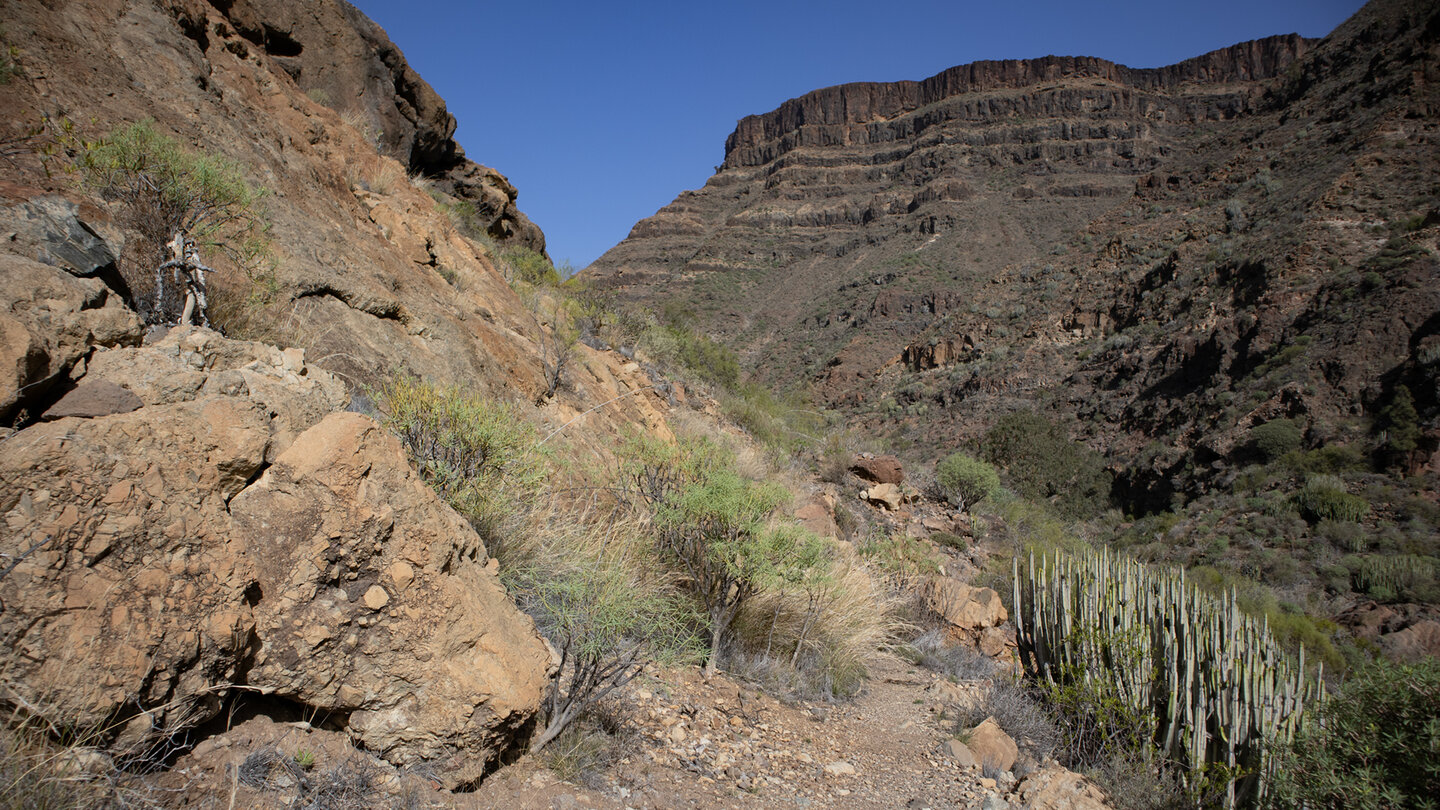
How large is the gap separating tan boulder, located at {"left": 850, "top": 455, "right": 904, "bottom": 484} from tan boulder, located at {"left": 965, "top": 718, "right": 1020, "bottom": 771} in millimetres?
6812

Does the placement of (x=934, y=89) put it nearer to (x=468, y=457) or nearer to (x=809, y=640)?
(x=809, y=640)

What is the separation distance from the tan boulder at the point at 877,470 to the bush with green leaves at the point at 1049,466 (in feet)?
28.9

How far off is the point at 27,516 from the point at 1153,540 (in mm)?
18353

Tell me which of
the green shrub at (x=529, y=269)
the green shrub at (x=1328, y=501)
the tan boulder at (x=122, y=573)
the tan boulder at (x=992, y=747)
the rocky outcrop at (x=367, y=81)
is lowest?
the green shrub at (x=1328, y=501)

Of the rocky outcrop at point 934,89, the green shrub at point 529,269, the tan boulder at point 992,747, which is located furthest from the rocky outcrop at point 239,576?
the rocky outcrop at point 934,89

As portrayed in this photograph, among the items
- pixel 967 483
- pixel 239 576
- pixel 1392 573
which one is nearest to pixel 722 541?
pixel 239 576

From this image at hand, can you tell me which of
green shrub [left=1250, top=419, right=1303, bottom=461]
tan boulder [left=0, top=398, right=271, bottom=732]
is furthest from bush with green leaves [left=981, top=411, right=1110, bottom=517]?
tan boulder [left=0, top=398, right=271, bottom=732]

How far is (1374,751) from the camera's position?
10.6ft

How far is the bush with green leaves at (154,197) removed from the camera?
314cm

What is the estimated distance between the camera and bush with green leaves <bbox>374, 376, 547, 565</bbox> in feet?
10.6

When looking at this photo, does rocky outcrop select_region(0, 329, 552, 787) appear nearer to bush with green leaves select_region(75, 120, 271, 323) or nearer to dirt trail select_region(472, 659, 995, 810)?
dirt trail select_region(472, 659, 995, 810)

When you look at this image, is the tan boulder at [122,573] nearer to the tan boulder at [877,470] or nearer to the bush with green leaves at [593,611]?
the bush with green leaves at [593,611]

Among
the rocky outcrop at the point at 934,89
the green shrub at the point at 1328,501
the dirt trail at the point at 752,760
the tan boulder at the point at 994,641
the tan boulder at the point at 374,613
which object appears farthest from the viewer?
the rocky outcrop at the point at 934,89

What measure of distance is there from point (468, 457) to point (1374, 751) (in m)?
4.79
